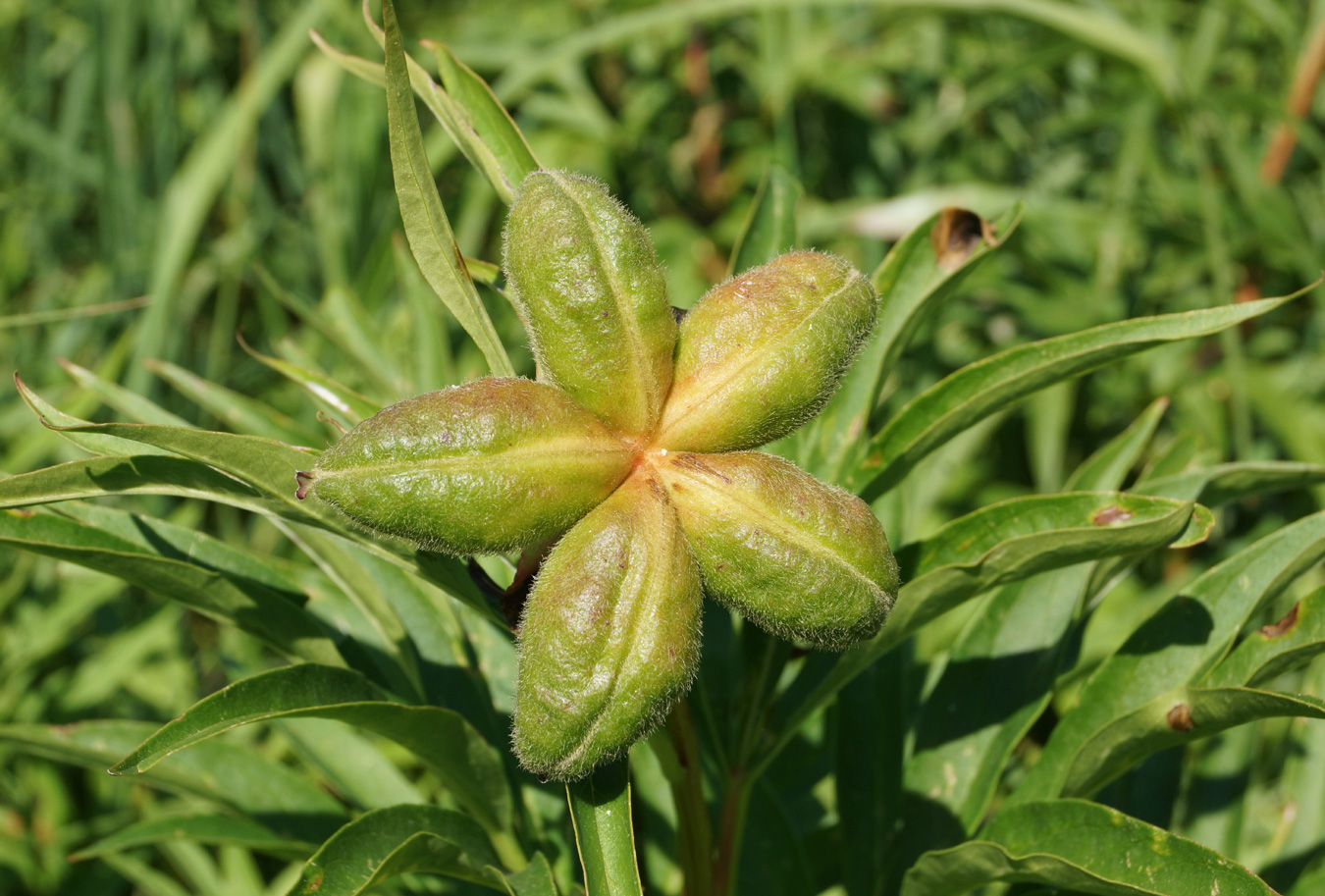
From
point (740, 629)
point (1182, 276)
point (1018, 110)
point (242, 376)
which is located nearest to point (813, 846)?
point (740, 629)

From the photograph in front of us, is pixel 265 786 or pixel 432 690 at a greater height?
pixel 432 690

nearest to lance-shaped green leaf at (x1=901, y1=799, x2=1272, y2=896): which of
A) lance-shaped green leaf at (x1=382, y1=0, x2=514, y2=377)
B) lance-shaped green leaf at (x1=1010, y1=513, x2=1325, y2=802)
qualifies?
lance-shaped green leaf at (x1=1010, y1=513, x2=1325, y2=802)

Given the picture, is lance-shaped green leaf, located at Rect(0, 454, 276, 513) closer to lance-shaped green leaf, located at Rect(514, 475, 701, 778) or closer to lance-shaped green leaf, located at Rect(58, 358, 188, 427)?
lance-shaped green leaf, located at Rect(514, 475, 701, 778)

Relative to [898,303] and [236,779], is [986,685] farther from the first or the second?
[236,779]

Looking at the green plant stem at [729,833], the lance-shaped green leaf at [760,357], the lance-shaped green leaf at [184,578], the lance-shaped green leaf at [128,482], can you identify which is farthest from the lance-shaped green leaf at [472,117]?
the green plant stem at [729,833]

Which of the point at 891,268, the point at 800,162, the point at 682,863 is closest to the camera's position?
the point at 682,863

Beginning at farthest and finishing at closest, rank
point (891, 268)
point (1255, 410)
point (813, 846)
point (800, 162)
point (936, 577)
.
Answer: point (800, 162), point (1255, 410), point (813, 846), point (891, 268), point (936, 577)

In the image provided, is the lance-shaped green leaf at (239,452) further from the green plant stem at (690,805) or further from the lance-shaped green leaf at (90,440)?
the green plant stem at (690,805)

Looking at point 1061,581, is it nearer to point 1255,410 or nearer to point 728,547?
point 728,547
